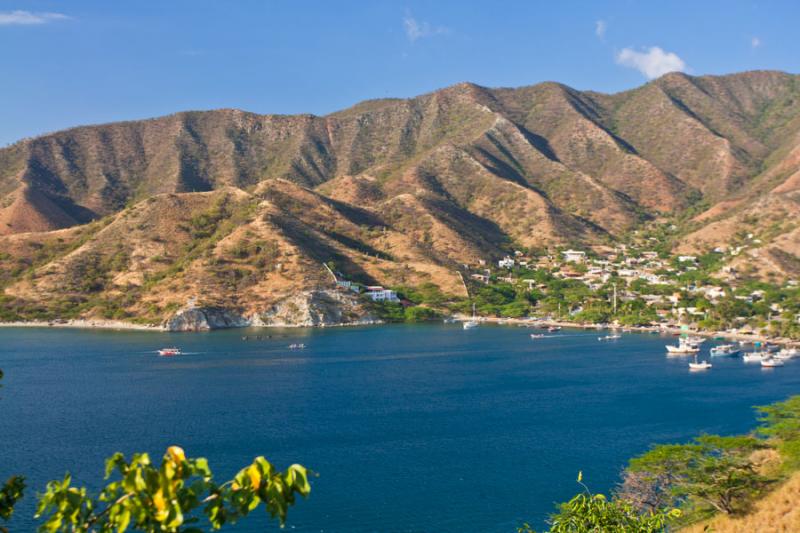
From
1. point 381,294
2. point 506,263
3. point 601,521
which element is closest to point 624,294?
point 506,263

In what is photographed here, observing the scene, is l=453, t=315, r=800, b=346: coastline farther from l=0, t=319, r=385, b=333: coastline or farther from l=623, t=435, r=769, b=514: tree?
l=623, t=435, r=769, b=514: tree

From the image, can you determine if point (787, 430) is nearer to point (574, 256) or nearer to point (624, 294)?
point (624, 294)

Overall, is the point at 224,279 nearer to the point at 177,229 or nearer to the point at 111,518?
the point at 177,229

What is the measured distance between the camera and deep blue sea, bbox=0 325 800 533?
135 ft

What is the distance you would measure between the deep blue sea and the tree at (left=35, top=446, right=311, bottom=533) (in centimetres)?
3068

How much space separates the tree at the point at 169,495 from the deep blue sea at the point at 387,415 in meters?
30.7

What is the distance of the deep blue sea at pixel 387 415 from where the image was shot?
41.0 metres

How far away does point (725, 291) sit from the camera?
475 ft

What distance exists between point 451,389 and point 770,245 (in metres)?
121

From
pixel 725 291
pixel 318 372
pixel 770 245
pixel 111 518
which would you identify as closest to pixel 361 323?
pixel 318 372

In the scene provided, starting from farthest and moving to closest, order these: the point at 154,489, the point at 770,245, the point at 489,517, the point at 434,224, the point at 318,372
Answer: the point at 434,224 → the point at 770,245 → the point at 318,372 → the point at 489,517 → the point at 154,489

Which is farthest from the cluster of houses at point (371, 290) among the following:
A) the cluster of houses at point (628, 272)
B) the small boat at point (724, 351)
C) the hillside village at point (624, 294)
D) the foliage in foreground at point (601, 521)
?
the foliage in foreground at point (601, 521)

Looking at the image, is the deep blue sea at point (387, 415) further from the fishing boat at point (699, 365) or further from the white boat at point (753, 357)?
the fishing boat at point (699, 365)

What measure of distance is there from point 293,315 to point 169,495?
431 feet
